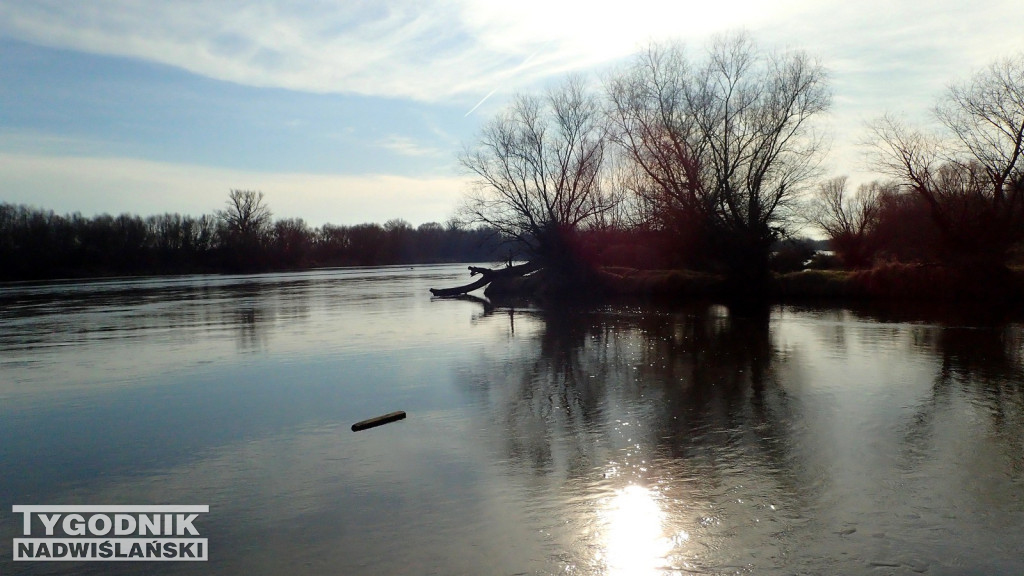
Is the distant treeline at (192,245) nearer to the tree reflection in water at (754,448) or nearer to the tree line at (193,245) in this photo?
the tree line at (193,245)

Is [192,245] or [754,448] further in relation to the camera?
[192,245]

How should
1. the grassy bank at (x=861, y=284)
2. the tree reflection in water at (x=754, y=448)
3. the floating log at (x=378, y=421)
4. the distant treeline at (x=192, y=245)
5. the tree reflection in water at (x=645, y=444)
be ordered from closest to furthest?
the tree reflection in water at (x=754, y=448), the tree reflection in water at (x=645, y=444), the floating log at (x=378, y=421), the grassy bank at (x=861, y=284), the distant treeline at (x=192, y=245)

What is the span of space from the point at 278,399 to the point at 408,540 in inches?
233

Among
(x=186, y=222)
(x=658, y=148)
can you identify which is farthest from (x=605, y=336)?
(x=186, y=222)

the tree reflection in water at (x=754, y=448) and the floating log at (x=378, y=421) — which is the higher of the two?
the floating log at (x=378, y=421)

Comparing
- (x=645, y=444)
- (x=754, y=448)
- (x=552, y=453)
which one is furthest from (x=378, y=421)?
(x=754, y=448)

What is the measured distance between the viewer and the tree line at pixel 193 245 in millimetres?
75631

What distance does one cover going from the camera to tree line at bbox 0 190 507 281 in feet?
248

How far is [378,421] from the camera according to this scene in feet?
28.6

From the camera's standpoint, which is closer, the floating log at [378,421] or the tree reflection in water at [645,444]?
the tree reflection in water at [645,444]

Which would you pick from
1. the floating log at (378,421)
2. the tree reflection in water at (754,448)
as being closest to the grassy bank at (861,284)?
the tree reflection in water at (754,448)

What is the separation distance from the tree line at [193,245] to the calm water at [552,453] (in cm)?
4826

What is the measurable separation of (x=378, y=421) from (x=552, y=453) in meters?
2.55

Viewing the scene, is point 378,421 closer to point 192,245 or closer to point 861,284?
point 861,284
